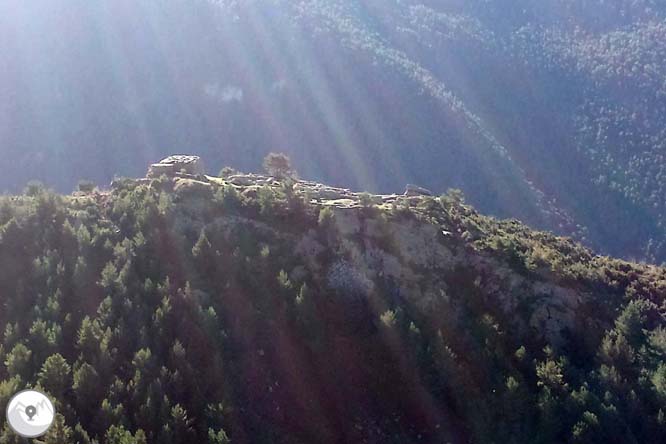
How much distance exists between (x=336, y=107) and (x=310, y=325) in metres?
79.1

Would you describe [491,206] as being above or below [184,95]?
below

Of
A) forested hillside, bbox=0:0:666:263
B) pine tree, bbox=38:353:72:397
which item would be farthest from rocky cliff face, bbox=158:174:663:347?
forested hillside, bbox=0:0:666:263

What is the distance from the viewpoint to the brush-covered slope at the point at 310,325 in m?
16.3

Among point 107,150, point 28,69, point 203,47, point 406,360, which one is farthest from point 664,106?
point 406,360

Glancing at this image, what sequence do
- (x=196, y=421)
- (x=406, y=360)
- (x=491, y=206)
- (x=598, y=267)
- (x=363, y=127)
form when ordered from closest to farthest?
(x=196, y=421)
(x=406, y=360)
(x=598, y=267)
(x=491, y=206)
(x=363, y=127)

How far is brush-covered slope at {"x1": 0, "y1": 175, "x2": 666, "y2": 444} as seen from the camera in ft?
53.5

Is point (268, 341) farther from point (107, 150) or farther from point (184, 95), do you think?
point (184, 95)

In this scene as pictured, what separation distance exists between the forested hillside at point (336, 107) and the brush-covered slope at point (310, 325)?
59975 millimetres

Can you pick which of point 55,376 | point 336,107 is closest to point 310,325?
point 55,376

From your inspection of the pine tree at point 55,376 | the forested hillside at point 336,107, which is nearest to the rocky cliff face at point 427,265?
the pine tree at point 55,376

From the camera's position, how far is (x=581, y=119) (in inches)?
4215

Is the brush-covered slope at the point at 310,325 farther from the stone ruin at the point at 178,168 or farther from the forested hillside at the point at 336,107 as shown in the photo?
the forested hillside at the point at 336,107

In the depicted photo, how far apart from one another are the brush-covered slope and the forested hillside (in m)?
60.0

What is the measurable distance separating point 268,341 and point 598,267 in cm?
1089
